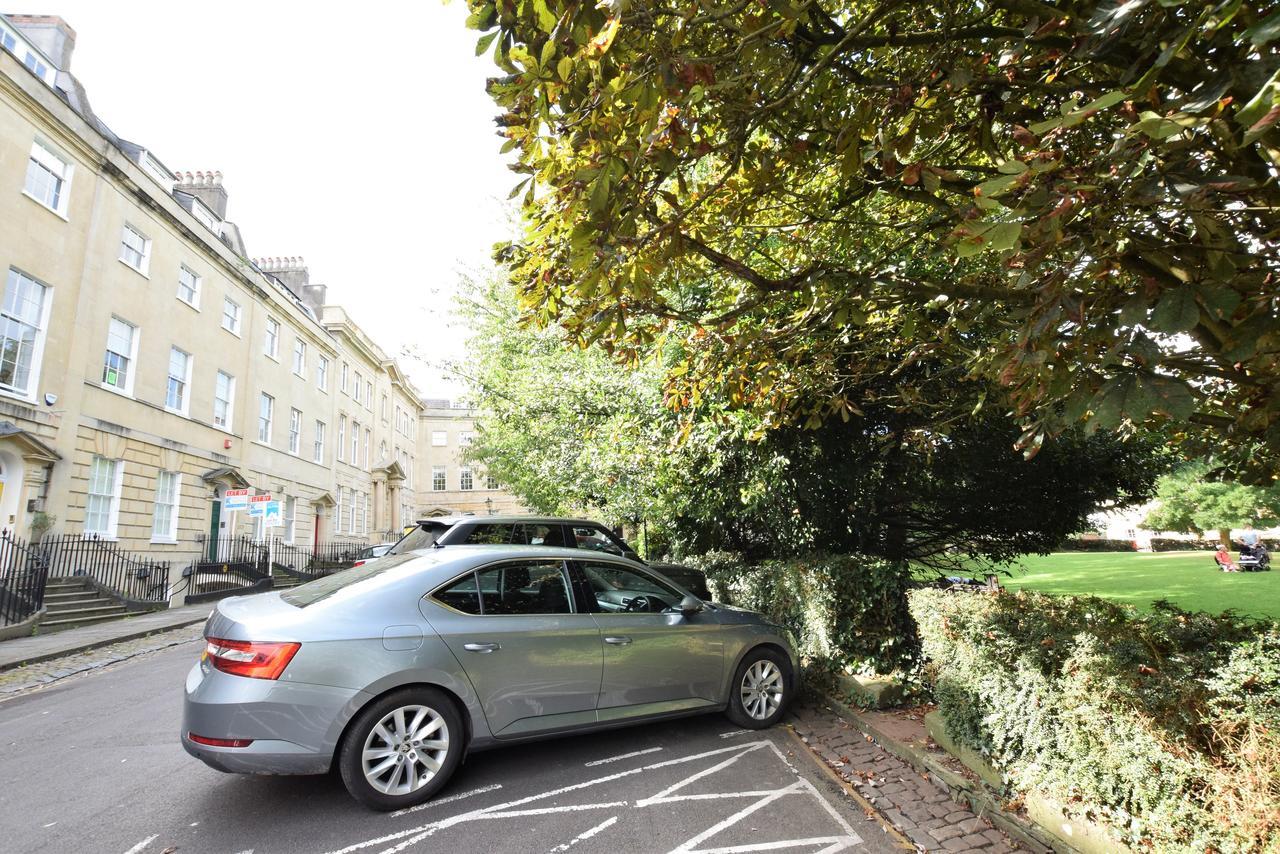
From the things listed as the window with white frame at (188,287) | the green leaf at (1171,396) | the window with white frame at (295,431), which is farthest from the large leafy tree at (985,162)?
the window with white frame at (295,431)

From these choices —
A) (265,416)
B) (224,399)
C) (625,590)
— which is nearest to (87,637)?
(625,590)

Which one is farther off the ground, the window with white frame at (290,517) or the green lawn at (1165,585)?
the window with white frame at (290,517)

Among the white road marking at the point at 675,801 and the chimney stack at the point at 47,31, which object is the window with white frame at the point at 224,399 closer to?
the chimney stack at the point at 47,31

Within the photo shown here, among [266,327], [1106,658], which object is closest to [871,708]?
[1106,658]

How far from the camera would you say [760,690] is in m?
5.46

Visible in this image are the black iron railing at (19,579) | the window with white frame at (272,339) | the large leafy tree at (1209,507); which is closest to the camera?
the black iron railing at (19,579)

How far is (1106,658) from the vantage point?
3170mm

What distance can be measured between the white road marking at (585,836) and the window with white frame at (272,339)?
25631mm

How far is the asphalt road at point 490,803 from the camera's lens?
3486 millimetres

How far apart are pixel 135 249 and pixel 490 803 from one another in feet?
66.3

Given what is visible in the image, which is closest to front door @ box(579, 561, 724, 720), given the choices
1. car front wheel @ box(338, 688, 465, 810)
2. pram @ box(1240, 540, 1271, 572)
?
car front wheel @ box(338, 688, 465, 810)

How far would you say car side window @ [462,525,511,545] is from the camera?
790cm

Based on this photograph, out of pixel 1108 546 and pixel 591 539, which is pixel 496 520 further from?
pixel 1108 546

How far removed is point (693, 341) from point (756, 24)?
8.94ft
